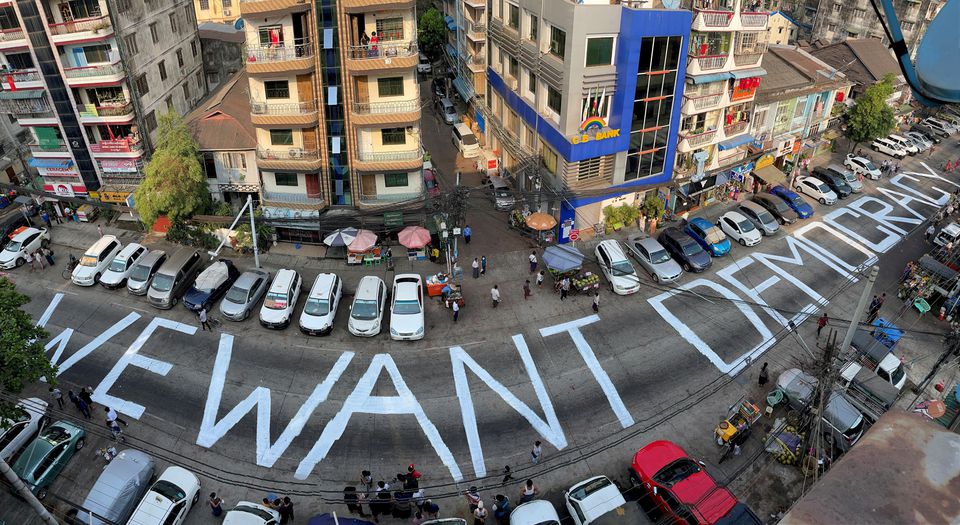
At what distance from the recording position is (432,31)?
73938 mm

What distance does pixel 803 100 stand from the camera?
175 ft

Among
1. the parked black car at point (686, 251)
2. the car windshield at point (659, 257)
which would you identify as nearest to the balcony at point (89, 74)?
the car windshield at point (659, 257)

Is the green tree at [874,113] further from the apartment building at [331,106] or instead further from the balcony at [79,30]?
the balcony at [79,30]

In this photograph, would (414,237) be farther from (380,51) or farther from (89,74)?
(89,74)

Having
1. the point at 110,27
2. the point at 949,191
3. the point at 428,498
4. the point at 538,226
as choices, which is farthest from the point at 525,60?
the point at 949,191

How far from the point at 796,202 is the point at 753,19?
15.3 metres

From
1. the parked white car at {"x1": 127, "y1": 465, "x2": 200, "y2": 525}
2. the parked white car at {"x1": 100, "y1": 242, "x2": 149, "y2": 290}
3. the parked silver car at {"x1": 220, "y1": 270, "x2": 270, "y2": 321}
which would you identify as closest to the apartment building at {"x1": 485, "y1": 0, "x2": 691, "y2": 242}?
the parked silver car at {"x1": 220, "y1": 270, "x2": 270, "y2": 321}

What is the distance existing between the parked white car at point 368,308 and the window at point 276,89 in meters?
13.9

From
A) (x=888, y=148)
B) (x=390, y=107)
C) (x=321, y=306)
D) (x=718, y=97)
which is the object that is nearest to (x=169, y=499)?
(x=321, y=306)

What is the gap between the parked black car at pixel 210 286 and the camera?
37.1 metres

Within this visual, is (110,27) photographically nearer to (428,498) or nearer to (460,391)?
Answer: (460,391)

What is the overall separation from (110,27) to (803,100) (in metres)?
55.6

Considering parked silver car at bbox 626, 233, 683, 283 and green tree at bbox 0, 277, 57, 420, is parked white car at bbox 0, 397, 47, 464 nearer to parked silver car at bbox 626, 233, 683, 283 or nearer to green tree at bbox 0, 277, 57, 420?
green tree at bbox 0, 277, 57, 420

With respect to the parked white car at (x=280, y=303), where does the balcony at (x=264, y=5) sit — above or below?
above
